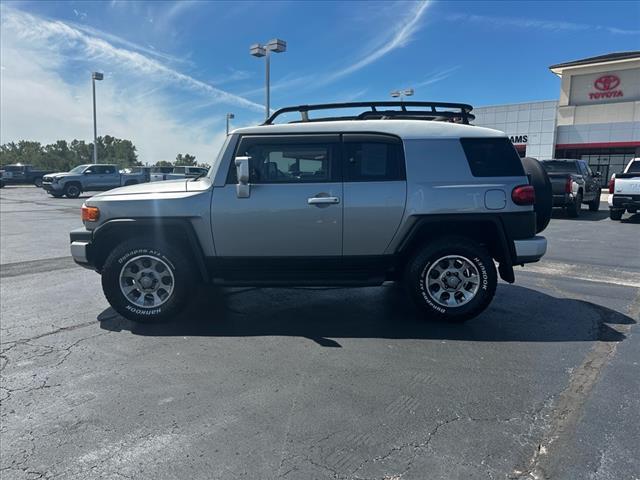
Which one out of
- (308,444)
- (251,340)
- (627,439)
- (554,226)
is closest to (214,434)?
(308,444)

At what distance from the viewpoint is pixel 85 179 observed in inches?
A: 992

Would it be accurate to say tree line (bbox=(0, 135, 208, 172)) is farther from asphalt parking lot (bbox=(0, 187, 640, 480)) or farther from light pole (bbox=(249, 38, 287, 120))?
asphalt parking lot (bbox=(0, 187, 640, 480))

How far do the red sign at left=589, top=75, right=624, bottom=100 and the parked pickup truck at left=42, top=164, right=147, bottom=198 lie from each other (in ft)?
112

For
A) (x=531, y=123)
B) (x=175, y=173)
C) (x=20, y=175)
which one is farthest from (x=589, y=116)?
(x=20, y=175)

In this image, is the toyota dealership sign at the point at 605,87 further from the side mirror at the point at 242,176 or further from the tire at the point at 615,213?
the side mirror at the point at 242,176

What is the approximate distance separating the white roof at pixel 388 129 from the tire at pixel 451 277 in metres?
1.06

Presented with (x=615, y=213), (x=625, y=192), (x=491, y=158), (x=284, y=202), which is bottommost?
(x=615, y=213)

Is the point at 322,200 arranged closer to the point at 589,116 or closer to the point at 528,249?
the point at 528,249

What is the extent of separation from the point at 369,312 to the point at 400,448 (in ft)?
7.99

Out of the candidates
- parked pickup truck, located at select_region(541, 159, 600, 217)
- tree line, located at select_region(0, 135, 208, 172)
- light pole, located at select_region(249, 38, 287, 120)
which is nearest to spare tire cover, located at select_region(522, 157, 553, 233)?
parked pickup truck, located at select_region(541, 159, 600, 217)

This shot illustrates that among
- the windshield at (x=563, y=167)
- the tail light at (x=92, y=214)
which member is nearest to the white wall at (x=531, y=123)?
the windshield at (x=563, y=167)

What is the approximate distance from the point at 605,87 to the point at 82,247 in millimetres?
40505

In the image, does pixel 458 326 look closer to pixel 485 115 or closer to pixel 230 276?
pixel 230 276

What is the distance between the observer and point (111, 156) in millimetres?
94625
